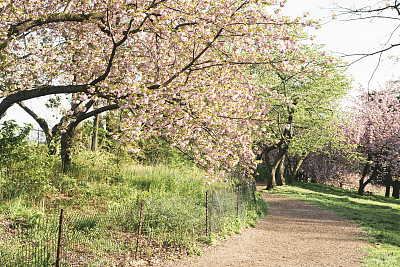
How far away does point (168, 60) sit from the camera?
808 centimetres

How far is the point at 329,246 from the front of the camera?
801cm

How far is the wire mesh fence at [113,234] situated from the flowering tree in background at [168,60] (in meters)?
1.64

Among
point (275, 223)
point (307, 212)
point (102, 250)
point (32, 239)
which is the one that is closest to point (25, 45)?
point (32, 239)

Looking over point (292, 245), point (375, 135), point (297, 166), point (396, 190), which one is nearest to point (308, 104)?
point (297, 166)

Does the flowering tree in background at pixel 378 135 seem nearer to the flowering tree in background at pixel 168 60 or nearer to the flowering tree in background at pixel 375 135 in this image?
the flowering tree in background at pixel 375 135

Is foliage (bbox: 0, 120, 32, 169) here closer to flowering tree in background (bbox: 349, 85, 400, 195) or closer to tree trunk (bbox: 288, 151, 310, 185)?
tree trunk (bbox: 288, 151, 310, 185)

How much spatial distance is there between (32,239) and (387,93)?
32.0 metres

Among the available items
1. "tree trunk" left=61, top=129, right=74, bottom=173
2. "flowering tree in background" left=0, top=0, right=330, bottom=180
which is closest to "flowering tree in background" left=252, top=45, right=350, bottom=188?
"flowering tree in background" left=0, top=0, right=330, bottom=180

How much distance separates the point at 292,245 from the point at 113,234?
4733mm

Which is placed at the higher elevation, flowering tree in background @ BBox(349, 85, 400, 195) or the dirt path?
flowering tree in background @ BBox(349, 85, 400, 195)

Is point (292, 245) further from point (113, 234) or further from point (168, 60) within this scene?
point (168, 60)

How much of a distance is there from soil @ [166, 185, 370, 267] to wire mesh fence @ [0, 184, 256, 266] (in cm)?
61

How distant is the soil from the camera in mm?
6527

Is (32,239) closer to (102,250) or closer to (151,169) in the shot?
(102,250)
